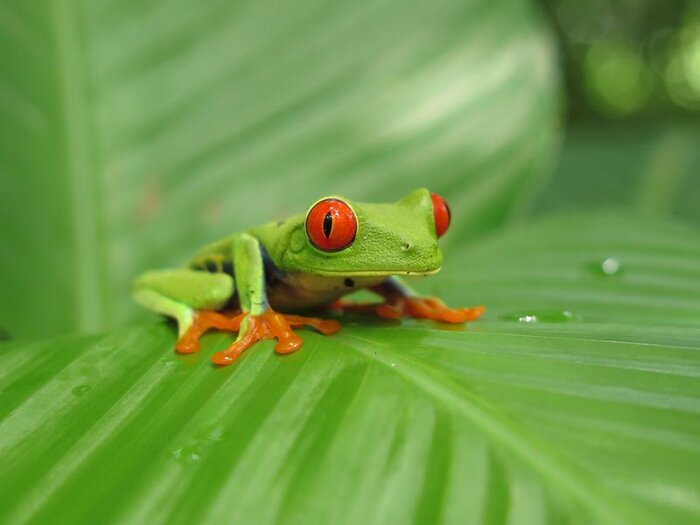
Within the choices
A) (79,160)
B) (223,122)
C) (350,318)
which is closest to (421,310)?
(350,318)

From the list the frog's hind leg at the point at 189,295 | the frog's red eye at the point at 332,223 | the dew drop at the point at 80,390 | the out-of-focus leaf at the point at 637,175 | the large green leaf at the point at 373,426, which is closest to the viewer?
the large green leaf at the point at 373,426

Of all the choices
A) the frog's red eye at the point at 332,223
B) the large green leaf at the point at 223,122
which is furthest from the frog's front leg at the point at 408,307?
the large green leaf at the point at 223,122

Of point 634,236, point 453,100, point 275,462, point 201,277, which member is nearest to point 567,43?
point 453,100

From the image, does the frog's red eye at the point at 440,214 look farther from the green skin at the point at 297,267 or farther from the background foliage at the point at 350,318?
the background foliage at the point at 350,318

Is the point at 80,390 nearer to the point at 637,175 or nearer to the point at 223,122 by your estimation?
the point at 223,122

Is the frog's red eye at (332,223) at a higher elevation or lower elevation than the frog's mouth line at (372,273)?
higher

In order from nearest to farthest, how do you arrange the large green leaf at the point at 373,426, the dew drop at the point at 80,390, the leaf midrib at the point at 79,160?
the large green leaf at the point at 373,426
the dew drop at the point at 80,390
the leaf midrib at the point at 79,160
